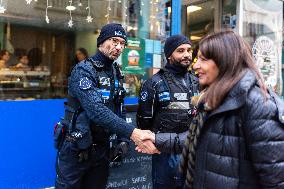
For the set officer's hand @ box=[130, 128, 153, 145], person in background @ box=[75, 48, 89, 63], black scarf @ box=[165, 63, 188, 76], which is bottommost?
officer's hand @ box=[130, 128, 153, 145]

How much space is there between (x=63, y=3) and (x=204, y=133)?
3669 mm

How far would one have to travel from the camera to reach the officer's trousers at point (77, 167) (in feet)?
9.38

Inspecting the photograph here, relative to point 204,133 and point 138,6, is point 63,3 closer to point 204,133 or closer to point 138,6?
point 138,6

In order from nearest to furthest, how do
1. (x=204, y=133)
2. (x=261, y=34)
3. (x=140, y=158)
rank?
(x=204, y=133) → (x=140, y=158) → (x=261, y=34)

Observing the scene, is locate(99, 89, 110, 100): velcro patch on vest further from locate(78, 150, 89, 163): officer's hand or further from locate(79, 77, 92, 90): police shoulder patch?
locate(78, 150, 89, 163): officer's hand

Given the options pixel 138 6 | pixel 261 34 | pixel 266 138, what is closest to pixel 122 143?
pixel 266 138

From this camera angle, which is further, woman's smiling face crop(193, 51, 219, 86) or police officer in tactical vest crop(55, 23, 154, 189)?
police officer in tactical vest crop(55, 23, 154, 189)

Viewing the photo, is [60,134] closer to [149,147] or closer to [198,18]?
[149,147]

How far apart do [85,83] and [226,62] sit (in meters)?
1.33

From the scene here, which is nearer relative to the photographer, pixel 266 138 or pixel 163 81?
pixel 266 138

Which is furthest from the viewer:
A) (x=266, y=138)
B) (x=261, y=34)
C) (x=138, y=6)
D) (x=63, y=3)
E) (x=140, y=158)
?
(x=261, y=34)

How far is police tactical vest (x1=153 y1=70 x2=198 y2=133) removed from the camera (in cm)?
332

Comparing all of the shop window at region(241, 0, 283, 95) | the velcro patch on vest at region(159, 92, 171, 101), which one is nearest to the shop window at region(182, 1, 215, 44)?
the shop window at region(241, 0, 283, 95)

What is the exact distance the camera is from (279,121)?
1.71 meters
